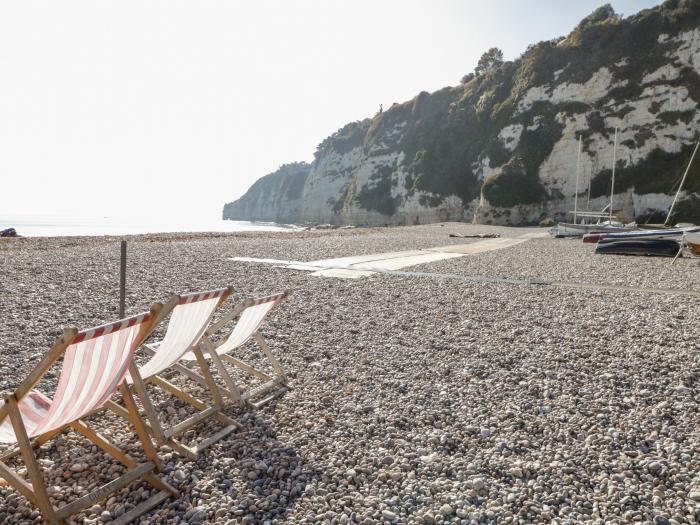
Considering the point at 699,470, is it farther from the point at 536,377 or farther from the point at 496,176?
the point at 496,176

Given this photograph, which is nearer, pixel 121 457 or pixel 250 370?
pixel 121 457

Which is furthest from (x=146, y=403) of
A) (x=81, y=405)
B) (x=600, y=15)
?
(x=600, y=15)

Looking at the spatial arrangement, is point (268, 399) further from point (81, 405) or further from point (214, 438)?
point (81, 405)

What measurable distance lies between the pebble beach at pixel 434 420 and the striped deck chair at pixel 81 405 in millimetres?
142

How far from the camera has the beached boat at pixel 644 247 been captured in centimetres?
1686

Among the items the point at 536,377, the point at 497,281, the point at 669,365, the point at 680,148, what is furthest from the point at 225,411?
the point at 680,148

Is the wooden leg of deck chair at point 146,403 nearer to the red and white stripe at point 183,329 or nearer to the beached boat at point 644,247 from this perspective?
the red and white stripe at point 183,329

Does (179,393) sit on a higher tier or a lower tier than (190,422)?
higher

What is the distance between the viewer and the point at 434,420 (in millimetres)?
3789

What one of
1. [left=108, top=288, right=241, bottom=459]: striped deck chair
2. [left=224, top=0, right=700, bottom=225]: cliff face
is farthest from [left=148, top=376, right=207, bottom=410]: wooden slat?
[left=224, top=0, right=700, bottom=225]: cliff face

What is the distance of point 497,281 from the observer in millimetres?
10867

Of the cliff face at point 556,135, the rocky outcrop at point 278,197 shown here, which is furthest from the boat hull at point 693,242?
the rocky outcrop at point 278,197

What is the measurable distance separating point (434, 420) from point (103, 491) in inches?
100

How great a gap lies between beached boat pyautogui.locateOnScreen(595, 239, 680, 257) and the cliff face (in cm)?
3374
